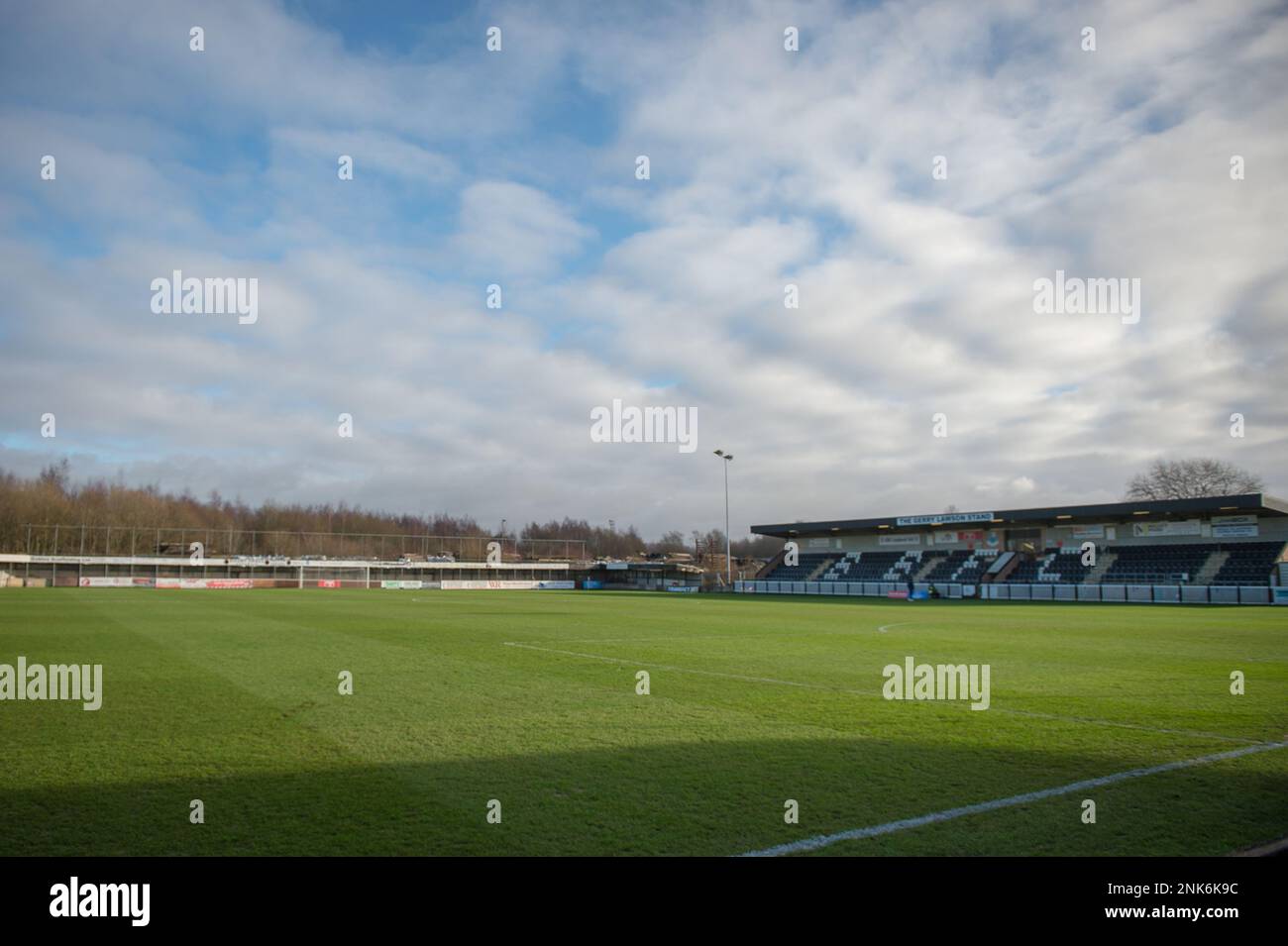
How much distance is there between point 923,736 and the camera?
8.73m

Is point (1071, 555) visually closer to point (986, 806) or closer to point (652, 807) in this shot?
point (986, 806)

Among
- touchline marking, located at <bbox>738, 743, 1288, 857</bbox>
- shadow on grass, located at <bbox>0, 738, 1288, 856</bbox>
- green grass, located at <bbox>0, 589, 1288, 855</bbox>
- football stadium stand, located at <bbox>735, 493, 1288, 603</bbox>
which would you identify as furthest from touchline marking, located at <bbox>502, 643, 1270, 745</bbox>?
football stadium stand, located at <bbox>735, 493, 1288, 603</bbox>

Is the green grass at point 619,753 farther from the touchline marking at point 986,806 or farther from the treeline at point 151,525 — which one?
the treeline at point 151,525

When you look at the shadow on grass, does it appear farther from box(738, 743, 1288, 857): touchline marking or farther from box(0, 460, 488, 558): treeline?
box(0, 460, 488, 558): treeline

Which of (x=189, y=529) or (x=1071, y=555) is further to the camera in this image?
(x=189, y=529)

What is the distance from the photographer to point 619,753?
7922mm

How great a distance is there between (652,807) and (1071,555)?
59.6 meters

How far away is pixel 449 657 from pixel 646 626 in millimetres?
10603

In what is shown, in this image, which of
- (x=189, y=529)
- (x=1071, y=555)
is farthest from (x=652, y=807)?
(x=189, y=529)

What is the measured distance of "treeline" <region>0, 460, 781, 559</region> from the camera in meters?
99.1

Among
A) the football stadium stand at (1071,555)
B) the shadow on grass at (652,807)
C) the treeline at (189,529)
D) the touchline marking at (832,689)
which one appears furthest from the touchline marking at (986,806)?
the treeline at (189,529)

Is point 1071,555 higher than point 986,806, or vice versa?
point 986,806

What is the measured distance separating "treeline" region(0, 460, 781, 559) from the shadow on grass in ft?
326

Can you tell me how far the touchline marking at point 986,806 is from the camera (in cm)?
525
